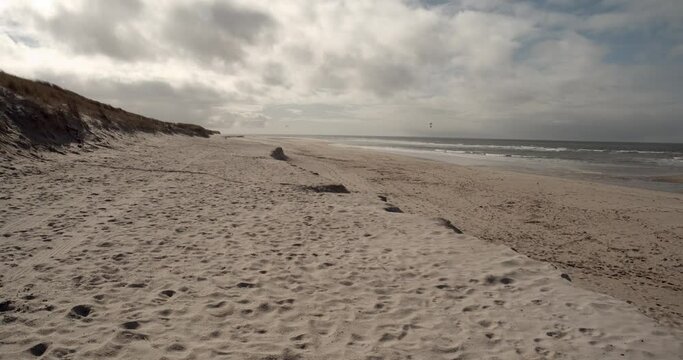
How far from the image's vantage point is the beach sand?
3.78 metres

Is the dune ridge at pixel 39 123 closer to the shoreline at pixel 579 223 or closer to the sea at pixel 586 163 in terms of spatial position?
the shoreline at pixel 579 223

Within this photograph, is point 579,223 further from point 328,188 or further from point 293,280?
point 293,280

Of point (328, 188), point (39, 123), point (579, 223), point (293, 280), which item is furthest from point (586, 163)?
point (39, 123)

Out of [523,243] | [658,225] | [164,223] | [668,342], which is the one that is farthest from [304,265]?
[658,225]

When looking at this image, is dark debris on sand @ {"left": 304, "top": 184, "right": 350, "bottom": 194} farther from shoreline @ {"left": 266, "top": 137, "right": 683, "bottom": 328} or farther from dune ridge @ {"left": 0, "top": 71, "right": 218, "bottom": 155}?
dune ridge @ {"left": 0, "top": 71, "right": 218, "bottom": 155}

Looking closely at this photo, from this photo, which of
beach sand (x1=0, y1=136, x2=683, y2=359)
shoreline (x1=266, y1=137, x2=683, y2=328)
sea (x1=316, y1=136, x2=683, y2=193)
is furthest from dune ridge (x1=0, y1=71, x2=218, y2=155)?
sea (x1=316, y1=136, x2=683, y2=193)

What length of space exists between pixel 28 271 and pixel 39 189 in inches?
212

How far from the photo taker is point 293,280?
529cm

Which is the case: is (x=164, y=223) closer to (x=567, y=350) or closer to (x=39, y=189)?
(x=39, y=189)

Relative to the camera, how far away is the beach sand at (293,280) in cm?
378

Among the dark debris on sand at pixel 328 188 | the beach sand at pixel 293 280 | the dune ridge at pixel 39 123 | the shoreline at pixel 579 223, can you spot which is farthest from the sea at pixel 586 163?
the dune ridge at pixel 39 123

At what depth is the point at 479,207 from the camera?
14.0m

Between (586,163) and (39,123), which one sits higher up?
(39,123)

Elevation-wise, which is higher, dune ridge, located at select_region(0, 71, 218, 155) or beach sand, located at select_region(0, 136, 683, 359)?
dune ridge, located at select_region(0, 71, 218, 155)
